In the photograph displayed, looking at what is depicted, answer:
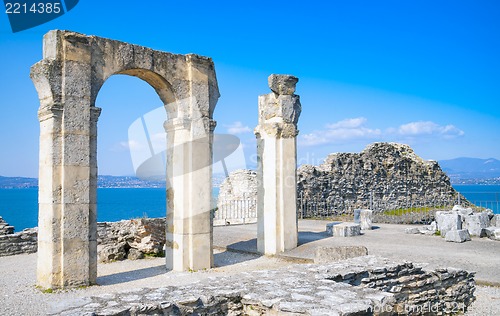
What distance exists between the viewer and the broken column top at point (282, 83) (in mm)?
11828

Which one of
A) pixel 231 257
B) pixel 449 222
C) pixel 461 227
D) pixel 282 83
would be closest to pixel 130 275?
pixel 231 257

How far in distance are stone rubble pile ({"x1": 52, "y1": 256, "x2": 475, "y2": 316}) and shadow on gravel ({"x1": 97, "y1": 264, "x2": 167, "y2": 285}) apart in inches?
135

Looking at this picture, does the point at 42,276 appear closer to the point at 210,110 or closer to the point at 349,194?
the point at 210,110

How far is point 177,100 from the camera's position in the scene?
397 inches

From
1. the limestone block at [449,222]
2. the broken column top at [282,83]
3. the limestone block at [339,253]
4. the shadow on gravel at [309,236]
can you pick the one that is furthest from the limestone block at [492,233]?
the broken column top at [282,83]

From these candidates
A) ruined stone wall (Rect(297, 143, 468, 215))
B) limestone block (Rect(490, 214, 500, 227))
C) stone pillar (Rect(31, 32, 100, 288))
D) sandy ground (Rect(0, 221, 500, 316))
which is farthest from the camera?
ruined stone wall (Rect(297, 143, 468, 215))

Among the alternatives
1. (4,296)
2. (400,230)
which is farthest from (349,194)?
(4,296)

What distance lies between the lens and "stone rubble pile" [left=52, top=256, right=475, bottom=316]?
4902 mm

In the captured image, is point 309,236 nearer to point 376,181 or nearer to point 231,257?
point 231,257

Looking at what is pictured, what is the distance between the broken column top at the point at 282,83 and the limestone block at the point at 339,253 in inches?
173

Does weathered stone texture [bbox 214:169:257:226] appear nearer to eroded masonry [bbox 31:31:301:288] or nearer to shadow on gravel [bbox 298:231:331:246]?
shadow on gravel [bbox 298:231:331:246]

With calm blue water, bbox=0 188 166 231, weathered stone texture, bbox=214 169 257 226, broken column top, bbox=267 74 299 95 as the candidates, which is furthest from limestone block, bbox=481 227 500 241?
calm blue water, bbox=0 188 166 231

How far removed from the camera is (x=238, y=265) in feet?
34.5

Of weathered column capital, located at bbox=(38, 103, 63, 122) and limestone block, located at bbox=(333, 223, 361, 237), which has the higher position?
weathered column capital, located at bbox=(38, 103, 63, 122)
